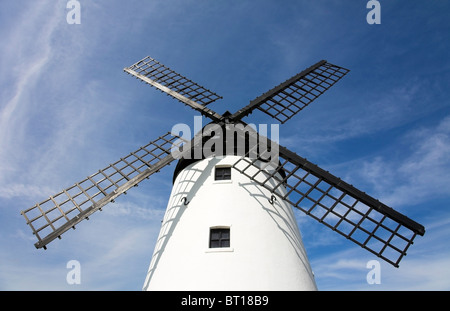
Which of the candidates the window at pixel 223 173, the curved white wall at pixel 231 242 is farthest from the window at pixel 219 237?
the window at pixel 223 173

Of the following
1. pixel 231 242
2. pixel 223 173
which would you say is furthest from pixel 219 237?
pixel 223 173

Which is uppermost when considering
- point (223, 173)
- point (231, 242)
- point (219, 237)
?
point (223, 173)

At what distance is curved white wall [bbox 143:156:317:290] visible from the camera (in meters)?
6.17

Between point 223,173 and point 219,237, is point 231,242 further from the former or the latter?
point 223,173

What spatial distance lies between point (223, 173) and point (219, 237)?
7.51 ft

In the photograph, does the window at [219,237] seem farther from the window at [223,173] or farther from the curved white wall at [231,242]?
the window at [223,173]

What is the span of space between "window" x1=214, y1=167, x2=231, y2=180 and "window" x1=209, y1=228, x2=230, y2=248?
74.5 inches

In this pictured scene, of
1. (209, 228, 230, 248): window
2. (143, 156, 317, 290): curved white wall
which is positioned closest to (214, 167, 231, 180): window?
(143, 156, 317, 290): curved white wall

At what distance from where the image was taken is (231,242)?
22.0 ft

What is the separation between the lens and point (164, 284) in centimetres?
645

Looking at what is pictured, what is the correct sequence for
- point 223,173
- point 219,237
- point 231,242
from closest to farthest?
point 231,242 → point 219,237 → point 223,173

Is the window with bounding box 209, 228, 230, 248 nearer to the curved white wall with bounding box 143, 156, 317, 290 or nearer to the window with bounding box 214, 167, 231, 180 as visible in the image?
the curved white wall with bounding box 143, 156, 317, 290

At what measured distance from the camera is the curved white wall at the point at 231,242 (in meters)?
6.17

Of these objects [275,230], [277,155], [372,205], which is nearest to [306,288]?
[275,230]
